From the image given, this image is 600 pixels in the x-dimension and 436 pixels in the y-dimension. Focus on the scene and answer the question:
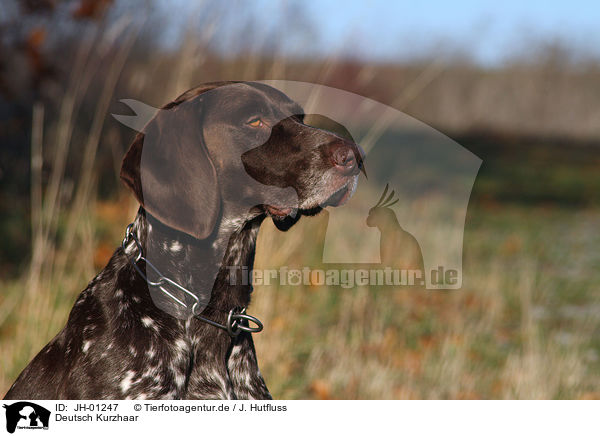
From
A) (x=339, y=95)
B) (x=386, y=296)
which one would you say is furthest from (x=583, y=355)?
(x=339, y=95)

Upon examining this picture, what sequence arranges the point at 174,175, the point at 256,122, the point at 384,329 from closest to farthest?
the point at 174,175, the point at 256,122, the point at 384,329

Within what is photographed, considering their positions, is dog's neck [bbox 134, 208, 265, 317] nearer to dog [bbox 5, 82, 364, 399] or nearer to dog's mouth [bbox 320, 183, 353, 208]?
dog [bbox 5, 82, 364, 399]

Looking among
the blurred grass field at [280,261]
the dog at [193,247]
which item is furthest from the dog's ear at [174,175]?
the blurred grass field at [280,261]

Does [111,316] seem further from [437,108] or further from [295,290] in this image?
[437,108]

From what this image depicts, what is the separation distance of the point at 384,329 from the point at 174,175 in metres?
3.44

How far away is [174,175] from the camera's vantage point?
2.20m

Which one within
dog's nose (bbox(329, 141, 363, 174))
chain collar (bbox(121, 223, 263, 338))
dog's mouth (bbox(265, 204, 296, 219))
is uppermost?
dog's nose (bbox(329, 141, 363, 174))

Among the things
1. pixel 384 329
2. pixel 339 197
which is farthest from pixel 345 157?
pixel 384 329

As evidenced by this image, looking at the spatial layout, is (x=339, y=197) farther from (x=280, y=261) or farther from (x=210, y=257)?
(x=280, y=261)

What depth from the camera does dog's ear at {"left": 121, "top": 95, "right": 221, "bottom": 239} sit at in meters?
2.18

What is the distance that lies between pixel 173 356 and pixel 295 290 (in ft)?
8.80

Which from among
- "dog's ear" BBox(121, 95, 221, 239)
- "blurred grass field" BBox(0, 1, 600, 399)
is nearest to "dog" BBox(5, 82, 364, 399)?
"dog's ear" BBox(121, 95, 221, 239)

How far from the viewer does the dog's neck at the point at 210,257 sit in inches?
89.0

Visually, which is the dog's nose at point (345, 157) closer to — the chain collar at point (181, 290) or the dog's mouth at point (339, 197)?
the dog's mouth at point (339, 197)
